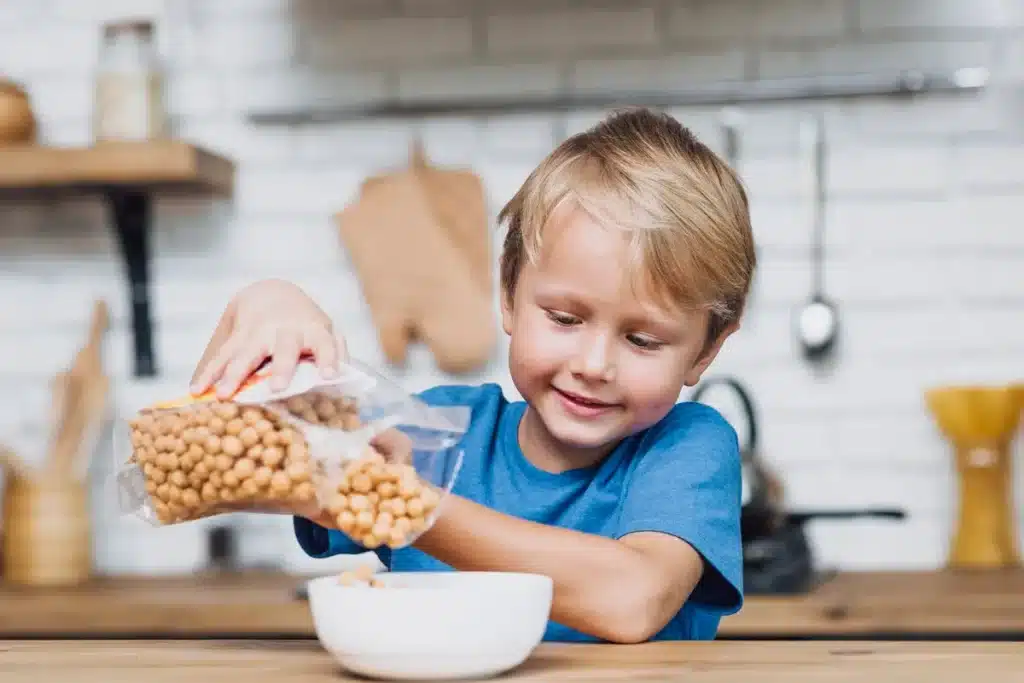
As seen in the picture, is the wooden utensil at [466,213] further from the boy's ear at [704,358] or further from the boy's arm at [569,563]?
the boy's arm at [569,563]

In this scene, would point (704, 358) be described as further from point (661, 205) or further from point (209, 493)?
point (209, 493)

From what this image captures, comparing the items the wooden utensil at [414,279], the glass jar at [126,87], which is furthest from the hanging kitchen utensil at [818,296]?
the glass jar at [126,87]

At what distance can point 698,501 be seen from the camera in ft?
3.64

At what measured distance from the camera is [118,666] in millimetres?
882

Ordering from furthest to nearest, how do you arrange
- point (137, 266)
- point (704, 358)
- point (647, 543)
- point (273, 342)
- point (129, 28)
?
point (137, 266)
point (129, 28)
point (704, 358)
point (647, 543)
point (273, 342)

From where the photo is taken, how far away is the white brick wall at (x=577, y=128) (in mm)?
2389

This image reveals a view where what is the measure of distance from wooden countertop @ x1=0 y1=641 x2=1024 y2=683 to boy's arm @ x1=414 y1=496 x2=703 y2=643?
0.02 meters

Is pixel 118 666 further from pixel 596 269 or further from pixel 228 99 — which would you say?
pixel 228 99

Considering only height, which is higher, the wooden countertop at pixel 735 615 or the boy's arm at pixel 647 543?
the boy's arm at pixel 647 543

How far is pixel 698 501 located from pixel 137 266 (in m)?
1.67

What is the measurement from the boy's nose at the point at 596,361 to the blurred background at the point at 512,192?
4.25ft

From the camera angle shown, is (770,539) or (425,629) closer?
(425,629)

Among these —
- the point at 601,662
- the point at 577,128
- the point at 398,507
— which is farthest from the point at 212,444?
the point at 577,128

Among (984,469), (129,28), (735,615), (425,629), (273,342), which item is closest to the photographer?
(425,629)
